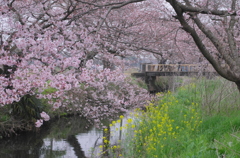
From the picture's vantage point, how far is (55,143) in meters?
8.92

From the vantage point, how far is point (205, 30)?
461 centimetres

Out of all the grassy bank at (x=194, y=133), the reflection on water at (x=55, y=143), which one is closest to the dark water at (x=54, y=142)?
the reflection on water at (x=55, y=143)

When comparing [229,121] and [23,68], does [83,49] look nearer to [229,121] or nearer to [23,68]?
[23,68]

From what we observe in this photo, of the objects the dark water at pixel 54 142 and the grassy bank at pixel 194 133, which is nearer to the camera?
the grassy bank at pixel 194 133

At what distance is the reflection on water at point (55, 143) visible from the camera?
7.86 m

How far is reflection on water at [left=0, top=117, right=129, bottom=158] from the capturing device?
786 cm

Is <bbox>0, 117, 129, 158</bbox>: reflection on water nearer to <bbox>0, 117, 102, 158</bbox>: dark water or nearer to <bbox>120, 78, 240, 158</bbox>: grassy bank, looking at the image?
<bbox>0, 117, 102, 158</bbox>: dark water

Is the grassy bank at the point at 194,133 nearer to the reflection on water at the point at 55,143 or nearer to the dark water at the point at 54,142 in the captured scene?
the reflection on water at the point at 55,143

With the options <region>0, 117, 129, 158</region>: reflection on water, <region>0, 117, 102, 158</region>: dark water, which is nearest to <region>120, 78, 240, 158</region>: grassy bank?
<region>0, 117, 129, 158</region>: reflection on water

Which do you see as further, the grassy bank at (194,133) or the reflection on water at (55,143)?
the reflection on water at (55,143)

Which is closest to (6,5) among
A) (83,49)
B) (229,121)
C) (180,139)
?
(83,49)

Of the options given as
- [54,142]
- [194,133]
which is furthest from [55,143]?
[194,133]

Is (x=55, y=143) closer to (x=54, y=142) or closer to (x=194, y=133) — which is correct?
(x=54, y=142)

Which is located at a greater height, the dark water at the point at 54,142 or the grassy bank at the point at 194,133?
the grassy bank at the point at 194,133
